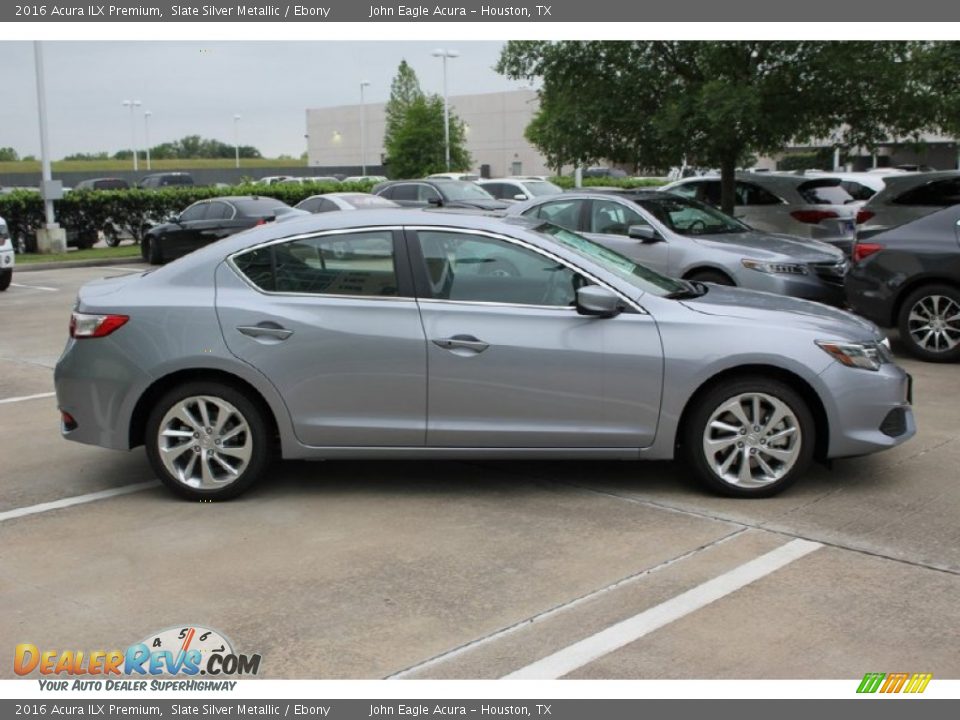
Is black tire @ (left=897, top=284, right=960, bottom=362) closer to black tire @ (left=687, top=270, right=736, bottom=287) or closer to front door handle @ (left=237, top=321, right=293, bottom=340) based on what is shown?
black tire @ (left=687, top=270, right=736, bottom=287)

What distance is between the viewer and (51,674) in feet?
13.3

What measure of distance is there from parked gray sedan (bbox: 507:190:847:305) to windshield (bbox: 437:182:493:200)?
11124 mm

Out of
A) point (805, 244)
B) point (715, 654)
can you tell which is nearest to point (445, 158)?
point (805, 244)

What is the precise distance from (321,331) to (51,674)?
2.45 m

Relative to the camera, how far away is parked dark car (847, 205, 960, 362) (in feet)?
32.5

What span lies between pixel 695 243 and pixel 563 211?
1.65 m

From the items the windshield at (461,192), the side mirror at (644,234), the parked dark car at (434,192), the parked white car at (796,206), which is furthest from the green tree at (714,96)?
the windshield at (461,192)

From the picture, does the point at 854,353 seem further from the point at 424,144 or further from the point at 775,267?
the point at 424,144

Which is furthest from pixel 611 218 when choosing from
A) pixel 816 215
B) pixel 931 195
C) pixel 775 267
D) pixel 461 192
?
pixel 461 192

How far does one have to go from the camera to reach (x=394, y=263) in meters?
6.10

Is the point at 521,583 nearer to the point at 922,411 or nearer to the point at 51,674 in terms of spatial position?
the point at 51,674

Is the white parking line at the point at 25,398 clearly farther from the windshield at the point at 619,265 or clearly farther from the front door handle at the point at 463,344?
the windshield at the point at 619,265

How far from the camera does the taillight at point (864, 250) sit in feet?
33.8

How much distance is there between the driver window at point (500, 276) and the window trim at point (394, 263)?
0.13 meters
